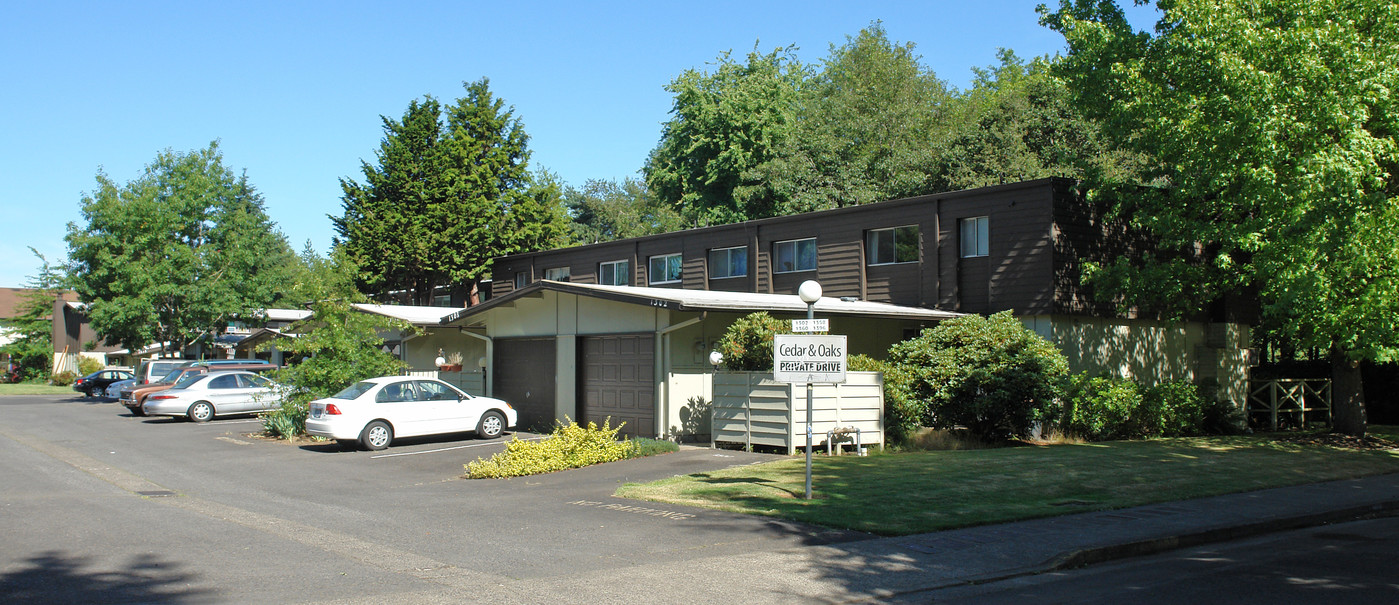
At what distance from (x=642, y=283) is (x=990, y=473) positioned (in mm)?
20801

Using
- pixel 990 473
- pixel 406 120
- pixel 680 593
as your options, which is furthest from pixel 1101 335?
pixel 406 120

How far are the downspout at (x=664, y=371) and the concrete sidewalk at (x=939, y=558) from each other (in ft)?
31.4

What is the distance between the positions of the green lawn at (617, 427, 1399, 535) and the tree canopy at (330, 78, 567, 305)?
101ft

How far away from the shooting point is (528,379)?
24.0m

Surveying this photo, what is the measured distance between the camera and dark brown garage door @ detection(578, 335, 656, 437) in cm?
2023

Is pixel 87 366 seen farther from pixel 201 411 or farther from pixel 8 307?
pixel 201 411

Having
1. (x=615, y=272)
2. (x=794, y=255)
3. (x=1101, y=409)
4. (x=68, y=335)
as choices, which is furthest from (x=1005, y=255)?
(x=68, y=335)

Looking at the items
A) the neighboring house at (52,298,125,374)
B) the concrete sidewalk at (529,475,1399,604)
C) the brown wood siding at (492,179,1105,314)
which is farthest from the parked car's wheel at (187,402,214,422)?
the neighboring house at (52,298,125,374)

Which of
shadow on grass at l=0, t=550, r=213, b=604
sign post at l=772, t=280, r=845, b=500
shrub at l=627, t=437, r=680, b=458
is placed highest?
sign post at l=772, t=280, r=845, b=500

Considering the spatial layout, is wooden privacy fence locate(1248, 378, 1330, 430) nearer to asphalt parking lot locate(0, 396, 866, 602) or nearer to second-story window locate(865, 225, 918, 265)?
second-story window locate(865, 225, 918, 265)

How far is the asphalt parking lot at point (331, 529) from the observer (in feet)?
25.3

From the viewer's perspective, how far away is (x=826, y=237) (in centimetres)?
2745

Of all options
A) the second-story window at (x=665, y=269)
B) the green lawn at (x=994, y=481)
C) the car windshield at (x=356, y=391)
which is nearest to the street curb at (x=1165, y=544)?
the green lawn at (x=994, y=481)

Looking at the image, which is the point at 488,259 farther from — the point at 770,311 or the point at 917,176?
the point at 770,311
